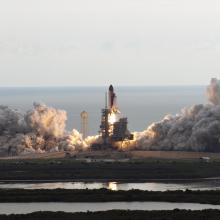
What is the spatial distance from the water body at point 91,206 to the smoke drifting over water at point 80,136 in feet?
202

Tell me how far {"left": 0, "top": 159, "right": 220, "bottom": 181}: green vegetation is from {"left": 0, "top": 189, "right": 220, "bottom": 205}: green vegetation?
22025 mm

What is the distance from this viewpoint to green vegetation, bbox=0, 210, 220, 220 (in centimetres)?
10506

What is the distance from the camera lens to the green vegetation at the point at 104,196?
124 metres

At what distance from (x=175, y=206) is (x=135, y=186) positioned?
25.0m

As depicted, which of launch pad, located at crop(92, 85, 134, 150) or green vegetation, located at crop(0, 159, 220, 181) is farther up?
launch pad, located at crop(92, 85, 134, 150)

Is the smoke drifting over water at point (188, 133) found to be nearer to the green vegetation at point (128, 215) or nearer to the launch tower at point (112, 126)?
the launch tower at point (112, 126)

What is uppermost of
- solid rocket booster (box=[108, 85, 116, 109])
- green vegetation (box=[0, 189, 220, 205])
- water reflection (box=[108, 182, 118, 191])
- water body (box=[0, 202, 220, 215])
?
solid rocket booster (box=[108, 85, 116, 109])

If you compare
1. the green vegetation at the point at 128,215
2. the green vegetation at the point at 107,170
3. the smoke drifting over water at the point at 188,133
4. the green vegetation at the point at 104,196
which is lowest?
the green vegetation at the point at 128,215

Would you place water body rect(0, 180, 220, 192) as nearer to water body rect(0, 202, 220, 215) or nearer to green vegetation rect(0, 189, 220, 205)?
green vegetation rect(0, 189, 220, 205)

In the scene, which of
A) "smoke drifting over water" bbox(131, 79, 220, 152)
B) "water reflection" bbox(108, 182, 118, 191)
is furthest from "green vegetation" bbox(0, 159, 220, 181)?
"smoke drifting over water" bbox(131, 79, 220, 152)

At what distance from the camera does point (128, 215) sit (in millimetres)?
107312

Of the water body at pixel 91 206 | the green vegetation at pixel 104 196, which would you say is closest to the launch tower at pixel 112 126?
the green vegetation at pixel 104 196

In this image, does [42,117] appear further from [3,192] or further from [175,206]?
[175,206]

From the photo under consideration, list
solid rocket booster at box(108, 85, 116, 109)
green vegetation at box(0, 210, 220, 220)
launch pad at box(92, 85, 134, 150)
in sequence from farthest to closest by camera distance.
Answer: launch pad at box(92, 85, 134, 150), solid rocket booster at box(108, 85, 116, 109), green vegetation at box(0, 210, 220, 220)
